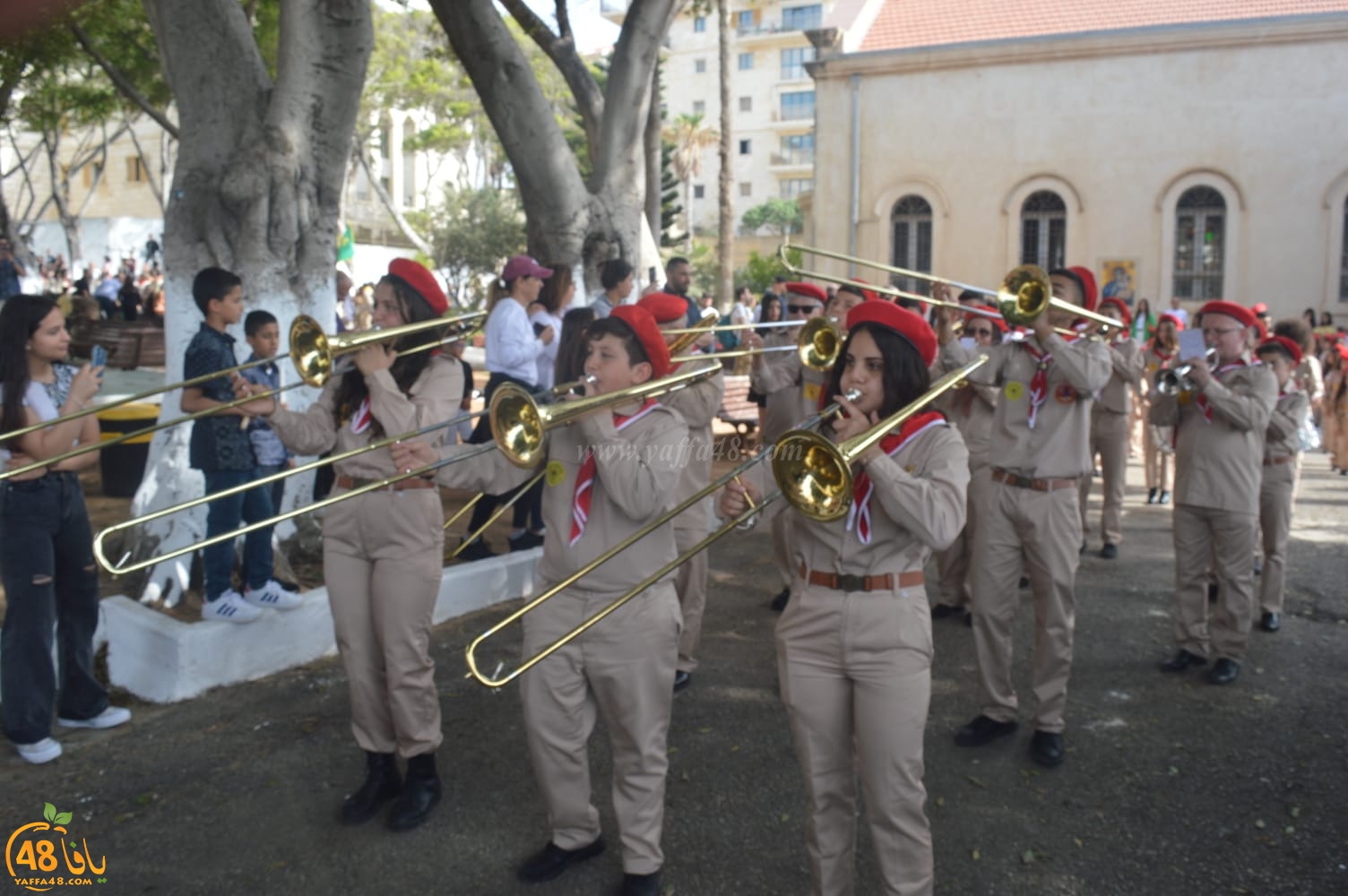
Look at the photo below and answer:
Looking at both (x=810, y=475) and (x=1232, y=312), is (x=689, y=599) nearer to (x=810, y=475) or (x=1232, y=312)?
(x=810, y=475)

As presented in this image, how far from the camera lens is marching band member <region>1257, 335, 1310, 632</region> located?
7.17m

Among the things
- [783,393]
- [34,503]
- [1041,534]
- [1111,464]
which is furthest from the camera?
[1111,464]

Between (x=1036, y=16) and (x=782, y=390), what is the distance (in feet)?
76.8

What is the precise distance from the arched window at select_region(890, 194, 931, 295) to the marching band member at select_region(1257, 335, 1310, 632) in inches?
793

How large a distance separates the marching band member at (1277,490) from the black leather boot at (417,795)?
17.8ft

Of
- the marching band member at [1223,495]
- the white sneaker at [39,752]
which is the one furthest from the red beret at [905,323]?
the white sneaker at [39,752]

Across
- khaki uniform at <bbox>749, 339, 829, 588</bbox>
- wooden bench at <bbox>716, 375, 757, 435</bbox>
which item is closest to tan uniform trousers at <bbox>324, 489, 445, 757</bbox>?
khaki uniform at <bbox>749, 339, 829, 588</bbox>

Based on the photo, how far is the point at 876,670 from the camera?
350 cm

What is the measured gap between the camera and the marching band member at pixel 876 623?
3.48m

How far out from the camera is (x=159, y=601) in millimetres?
6559

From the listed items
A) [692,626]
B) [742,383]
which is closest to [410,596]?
[692,626]

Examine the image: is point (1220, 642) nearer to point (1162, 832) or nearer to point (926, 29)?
point (1162, 832)

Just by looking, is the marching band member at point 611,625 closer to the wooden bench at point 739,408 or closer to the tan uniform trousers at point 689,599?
the tan uniform trousers at point 689,599

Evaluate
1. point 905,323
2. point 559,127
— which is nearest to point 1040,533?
point 905,323
